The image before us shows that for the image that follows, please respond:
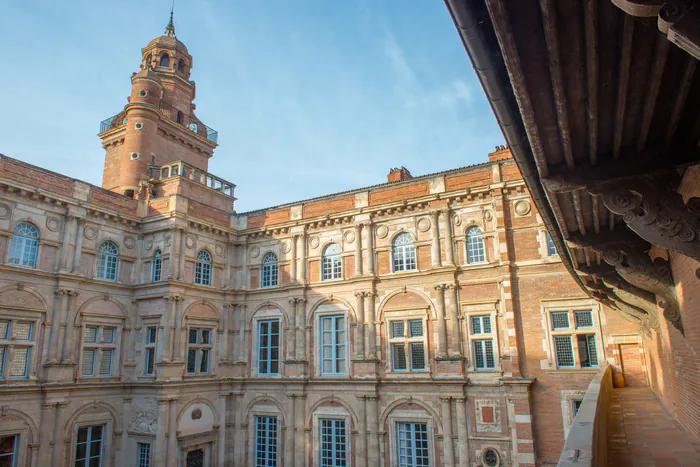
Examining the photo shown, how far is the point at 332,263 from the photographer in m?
24.7

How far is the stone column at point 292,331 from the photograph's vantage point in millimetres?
24375

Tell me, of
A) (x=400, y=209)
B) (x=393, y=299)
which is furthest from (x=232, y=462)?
(x=400, y=209)

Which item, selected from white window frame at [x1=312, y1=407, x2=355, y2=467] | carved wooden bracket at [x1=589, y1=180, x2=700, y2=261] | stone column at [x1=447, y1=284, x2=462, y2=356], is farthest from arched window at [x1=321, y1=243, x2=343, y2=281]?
carved wooden bracket at [x1=589, y1=180, x2=700, y2=261]

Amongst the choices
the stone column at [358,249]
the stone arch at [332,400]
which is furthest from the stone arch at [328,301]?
A: the stone arch at [332,400]

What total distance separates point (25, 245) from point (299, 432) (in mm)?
14196

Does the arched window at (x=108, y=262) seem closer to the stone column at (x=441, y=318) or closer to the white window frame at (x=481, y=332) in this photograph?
the stone column at (x=441, y=318)

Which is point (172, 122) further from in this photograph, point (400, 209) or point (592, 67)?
point (592, 67)

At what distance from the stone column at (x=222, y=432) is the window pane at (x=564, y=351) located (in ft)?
51.0

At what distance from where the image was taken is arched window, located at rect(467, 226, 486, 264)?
21453 mm

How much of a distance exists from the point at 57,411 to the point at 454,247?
17.5 meters

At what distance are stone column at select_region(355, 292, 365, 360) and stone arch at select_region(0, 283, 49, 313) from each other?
1303 centimetres

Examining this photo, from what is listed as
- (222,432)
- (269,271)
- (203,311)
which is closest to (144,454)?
(222,432)

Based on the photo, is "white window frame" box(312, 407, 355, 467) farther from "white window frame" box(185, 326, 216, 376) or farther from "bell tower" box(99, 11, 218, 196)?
"bell tower" box(99, 11, 218, 196)

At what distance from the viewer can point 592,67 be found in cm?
383
